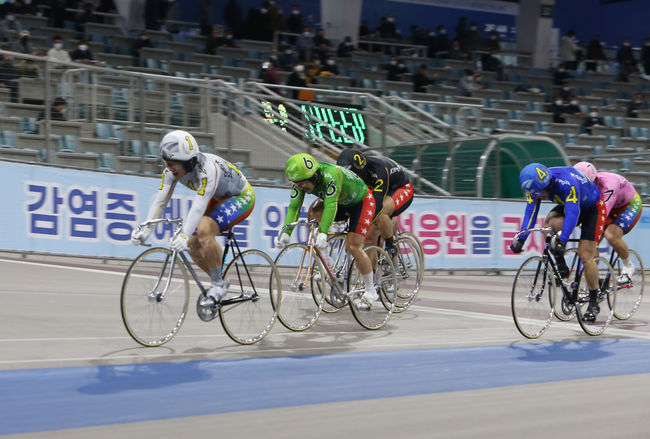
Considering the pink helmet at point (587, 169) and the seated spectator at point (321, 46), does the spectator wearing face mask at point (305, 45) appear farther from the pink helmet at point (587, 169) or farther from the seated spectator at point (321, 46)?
the pink helmet at point (587, 169)

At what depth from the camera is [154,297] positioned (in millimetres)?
6422

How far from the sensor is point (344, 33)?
25062 mm

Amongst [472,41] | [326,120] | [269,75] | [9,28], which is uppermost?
[472,41]

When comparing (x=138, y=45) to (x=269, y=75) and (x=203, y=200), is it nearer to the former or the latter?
(x=269, y=75)

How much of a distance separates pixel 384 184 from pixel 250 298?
276 centimetres

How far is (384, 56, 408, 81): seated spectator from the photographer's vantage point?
2352cm

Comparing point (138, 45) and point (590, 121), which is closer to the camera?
point (138, 45)

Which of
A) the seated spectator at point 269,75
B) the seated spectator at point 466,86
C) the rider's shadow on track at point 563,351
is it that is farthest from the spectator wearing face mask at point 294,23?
the rider's shadow on track at point 563,351

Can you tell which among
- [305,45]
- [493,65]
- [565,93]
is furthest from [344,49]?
[565,93]

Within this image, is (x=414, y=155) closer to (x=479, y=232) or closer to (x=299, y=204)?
(x=479, y=232)

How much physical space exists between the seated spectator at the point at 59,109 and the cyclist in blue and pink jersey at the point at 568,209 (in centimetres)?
684

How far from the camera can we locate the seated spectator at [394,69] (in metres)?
23.5

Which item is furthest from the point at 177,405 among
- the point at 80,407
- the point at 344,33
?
the point at 344,33

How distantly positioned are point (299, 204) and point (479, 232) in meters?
9.29
